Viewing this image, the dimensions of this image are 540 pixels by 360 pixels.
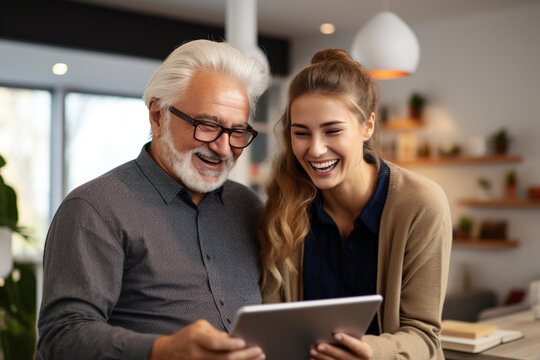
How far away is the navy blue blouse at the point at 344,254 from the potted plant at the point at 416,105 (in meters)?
4.52

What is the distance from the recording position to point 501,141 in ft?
19.1

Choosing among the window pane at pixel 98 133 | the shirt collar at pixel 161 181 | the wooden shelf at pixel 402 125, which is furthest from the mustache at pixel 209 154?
the window pane at pixel 98 133

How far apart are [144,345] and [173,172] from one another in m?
0.61

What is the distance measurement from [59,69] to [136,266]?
16.7 ft

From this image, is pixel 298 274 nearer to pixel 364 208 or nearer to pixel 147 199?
pixel 364 208

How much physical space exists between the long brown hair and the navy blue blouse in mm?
53

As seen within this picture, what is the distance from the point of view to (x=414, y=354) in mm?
1833

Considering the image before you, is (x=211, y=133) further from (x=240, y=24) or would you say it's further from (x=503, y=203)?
(x=503, y=203)

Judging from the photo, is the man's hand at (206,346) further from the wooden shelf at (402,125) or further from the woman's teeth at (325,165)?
the wooden shelf at (402,125)

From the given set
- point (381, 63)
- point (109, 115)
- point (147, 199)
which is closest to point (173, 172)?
point (147, 199)

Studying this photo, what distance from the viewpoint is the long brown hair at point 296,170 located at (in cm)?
193

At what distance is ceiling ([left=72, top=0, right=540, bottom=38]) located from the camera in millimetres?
5762

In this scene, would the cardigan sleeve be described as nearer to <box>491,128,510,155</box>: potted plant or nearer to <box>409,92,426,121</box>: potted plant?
<box>491,128,510,155</box>: potted plant

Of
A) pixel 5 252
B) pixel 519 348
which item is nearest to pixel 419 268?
pixel 519 348
